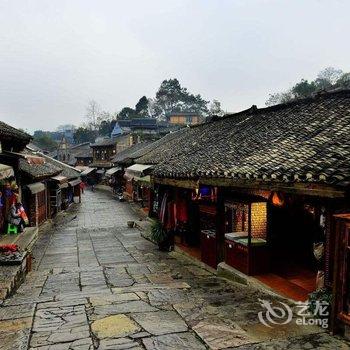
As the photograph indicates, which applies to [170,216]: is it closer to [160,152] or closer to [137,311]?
[160,152]

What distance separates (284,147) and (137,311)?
547 cm

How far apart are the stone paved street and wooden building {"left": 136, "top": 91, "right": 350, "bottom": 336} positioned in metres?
1.06

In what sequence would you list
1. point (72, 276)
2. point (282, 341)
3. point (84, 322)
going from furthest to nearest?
point (72, 276) → point (84, 322) → point (282, 341)

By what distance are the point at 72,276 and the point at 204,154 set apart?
643 centimetres

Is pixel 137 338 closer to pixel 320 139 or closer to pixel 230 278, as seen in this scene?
pixel 230 278

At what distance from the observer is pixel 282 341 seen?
20.0ft

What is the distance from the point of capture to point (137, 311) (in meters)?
7.54

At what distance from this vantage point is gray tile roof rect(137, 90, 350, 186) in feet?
22.7

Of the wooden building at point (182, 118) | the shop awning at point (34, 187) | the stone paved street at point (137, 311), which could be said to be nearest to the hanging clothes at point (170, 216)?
the stone paved street at point (137, 311)

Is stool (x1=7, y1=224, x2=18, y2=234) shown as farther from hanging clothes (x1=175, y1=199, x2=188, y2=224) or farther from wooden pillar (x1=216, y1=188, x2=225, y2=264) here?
wooden pillar (x1=216, y1=188, x2=225, y2=264)

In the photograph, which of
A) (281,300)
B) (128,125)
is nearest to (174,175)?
(281,300)

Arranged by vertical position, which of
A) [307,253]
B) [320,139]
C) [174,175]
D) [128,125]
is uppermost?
[128,125]

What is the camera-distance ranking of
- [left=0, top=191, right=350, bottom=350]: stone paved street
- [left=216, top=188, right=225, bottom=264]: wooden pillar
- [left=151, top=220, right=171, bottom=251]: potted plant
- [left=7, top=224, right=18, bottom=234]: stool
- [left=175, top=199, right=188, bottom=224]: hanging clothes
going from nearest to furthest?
1. [left=0, top=191, right=350, bottom=350]: stone paved street
2. [left=216, top=188, right=225, bottom=264]: wooden pillar
3. [left=175, top=199, right=188, bottom=224]: hanging clothes
4. [left=151, top=220, right=171, bottom=251]: potted plant
5. [left=7, top=224, right=18, bottom=234]: stool

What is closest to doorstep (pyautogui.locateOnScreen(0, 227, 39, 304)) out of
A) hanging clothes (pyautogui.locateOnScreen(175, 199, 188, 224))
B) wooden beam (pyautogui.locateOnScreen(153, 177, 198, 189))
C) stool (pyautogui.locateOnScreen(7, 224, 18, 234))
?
stool (pyautogui.locateOnScreen(7, 224, 18, 234))
